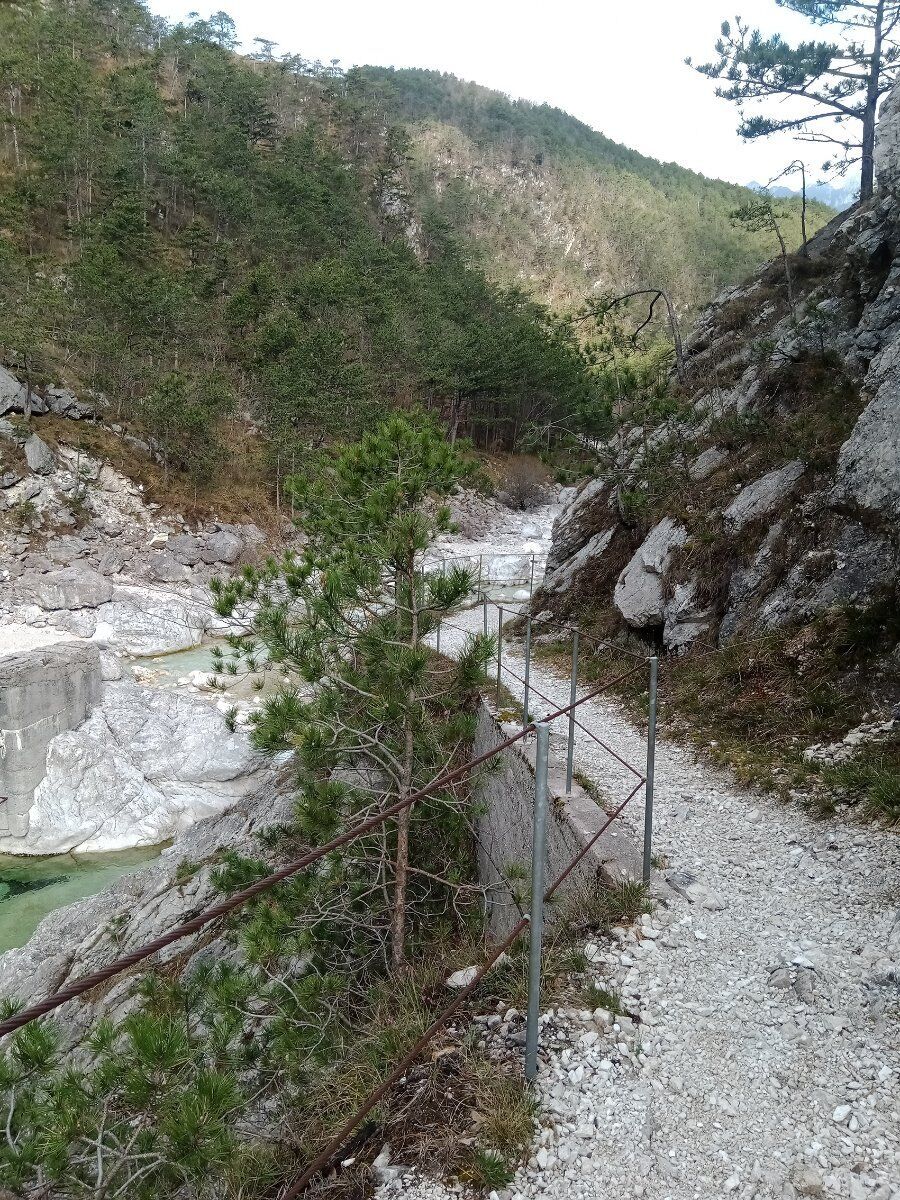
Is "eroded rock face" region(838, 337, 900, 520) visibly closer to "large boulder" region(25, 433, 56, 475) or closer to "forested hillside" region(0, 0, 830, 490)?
"forested hillside" region(0, 0, 830, 490)

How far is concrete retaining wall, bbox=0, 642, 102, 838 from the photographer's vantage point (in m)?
13.1

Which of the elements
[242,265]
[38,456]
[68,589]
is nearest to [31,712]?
[68,589]

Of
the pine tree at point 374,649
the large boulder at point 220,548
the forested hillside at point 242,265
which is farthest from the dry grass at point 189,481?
the pine tree at point 374,649

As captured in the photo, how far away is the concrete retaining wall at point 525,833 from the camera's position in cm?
487

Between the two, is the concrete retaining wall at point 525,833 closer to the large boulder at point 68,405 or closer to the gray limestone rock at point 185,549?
the gray limestone rock at point 185,549

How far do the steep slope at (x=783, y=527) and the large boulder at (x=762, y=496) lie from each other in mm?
27

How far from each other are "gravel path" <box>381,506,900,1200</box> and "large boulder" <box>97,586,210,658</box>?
19392mm

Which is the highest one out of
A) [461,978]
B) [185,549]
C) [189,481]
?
[461,978]

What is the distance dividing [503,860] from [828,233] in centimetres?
1774

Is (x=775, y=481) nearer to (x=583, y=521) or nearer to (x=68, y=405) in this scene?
(x=583, y=521)

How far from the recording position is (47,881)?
39.5 feet

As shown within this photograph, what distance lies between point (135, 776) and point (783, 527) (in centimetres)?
1310

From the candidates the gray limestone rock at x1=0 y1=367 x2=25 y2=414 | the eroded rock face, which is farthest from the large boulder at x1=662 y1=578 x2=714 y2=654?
the gray limestone rock at x1=0 y1=367 x2=25 y2=414

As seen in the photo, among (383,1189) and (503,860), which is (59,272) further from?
(383,1189)
